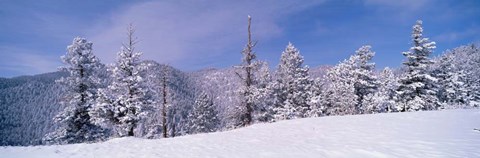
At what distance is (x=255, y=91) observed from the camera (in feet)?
88.0

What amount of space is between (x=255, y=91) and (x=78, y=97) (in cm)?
1456

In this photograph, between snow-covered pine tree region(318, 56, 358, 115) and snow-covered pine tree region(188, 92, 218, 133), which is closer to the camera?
snow-covered pine tree region(318, 56, 358, 115)

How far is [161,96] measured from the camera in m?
30.0

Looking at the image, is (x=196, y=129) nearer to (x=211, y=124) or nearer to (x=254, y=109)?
(x=211, y=124)

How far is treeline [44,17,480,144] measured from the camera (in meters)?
25.5

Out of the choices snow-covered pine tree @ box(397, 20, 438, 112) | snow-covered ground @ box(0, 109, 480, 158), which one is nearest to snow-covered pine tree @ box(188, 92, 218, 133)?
snow-covered pine tree @ box(397, 20, 438, 112)

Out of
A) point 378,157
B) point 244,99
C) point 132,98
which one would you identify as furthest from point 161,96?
point 378,157

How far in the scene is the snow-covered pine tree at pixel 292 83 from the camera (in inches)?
1337

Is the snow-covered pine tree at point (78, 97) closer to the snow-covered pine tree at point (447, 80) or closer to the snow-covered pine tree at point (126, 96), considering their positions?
the snow-covered pine tree at point (126, 96)

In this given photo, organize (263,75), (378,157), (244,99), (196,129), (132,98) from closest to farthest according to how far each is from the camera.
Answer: (378,157), (132,98), (244,99), (263,75), (196,129)

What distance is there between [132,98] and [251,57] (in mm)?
10461

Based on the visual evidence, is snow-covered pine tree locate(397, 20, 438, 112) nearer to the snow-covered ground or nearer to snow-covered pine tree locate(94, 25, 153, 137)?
the snow-covered ground

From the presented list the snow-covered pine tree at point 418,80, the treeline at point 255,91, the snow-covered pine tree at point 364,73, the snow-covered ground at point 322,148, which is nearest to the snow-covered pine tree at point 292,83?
the treeline at point 255,91

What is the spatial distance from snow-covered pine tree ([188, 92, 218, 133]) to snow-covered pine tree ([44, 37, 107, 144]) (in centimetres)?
1981
